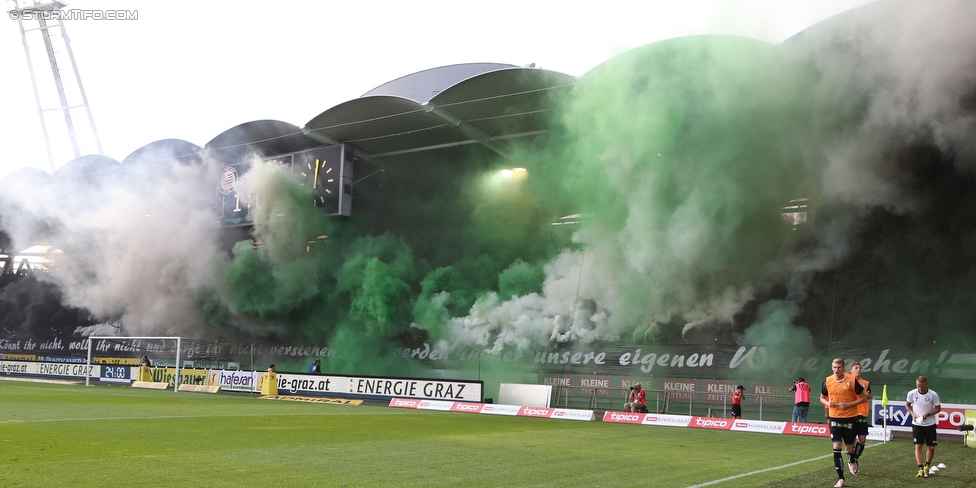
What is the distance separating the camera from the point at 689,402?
23.5 m

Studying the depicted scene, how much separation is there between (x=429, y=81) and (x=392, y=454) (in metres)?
35.6

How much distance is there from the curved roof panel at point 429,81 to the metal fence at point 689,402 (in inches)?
884

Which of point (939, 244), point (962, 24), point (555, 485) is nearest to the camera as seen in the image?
point (555, 485)

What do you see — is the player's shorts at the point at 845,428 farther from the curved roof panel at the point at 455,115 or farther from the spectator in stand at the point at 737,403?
the curved roof panel at the point at 455,115

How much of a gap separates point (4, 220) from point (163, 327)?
14817 mm

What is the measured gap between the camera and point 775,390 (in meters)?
22.4

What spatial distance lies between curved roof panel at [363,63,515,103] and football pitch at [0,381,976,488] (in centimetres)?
2827

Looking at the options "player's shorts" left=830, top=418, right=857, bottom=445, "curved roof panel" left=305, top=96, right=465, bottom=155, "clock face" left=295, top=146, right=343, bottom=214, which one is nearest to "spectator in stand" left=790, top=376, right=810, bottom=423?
"player's shorts" left=830, top=418, right=857, bottom=445

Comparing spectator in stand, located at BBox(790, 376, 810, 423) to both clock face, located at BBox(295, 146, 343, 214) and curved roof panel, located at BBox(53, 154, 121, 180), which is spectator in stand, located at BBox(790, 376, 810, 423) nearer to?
clock face, located at BBox(295, 146, 343, 214)

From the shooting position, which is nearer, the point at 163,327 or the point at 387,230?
the point at 387,230

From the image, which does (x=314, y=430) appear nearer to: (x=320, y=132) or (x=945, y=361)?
(x=945, y=361)

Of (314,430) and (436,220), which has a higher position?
(436,220)

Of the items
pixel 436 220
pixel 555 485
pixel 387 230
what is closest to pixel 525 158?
pixel 436 220

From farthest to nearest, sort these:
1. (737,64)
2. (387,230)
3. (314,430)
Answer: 1. (387,230)
2. (737,64)
3. (314,430)
